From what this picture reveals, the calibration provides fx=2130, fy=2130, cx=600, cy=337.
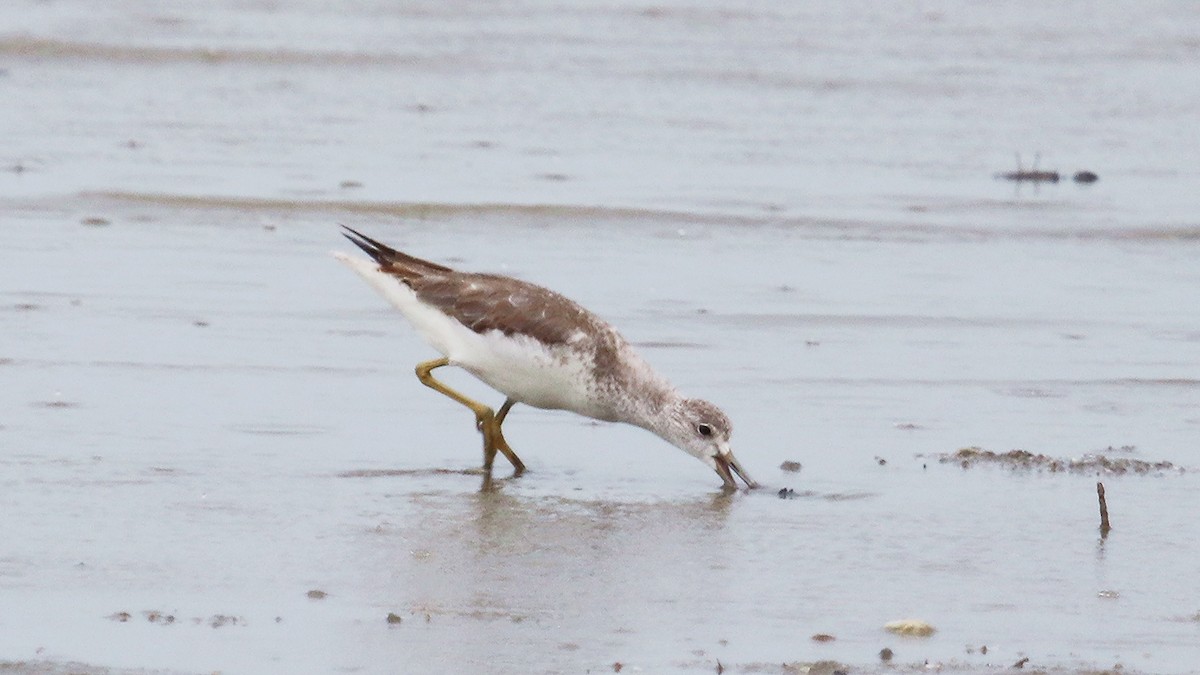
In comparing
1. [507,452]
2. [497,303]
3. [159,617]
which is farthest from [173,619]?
[497,303]

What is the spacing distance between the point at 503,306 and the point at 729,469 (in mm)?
1023

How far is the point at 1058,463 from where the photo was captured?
7293 millimetres

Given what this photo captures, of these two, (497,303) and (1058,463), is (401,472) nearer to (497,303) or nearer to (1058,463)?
(497,303)

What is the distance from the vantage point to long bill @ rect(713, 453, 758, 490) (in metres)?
7.10

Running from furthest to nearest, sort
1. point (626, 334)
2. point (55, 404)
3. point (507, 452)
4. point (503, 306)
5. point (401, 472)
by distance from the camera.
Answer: point (626, 334)
point (55, 404)
point (503, 306)
point (507, 452)
point (401, 472)

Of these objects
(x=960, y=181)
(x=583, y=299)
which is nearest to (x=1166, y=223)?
(x=960, y=181)

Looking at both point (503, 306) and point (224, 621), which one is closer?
point (224, 621)

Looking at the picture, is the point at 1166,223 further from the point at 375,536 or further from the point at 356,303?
the point at 375,536

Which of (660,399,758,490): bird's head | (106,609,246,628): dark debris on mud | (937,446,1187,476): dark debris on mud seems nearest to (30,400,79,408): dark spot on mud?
(660,399,758,490): bird's head

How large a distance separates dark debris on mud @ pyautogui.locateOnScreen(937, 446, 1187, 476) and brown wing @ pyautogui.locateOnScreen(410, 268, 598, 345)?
4.55ft

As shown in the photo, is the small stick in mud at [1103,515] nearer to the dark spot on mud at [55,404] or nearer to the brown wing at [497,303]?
A: the brown wing at [497,303]

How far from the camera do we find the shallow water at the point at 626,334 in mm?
5488

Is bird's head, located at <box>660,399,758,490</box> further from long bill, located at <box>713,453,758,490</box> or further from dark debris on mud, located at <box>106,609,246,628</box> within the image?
dark debris on mud, located at <box>106,609,246,628</box>

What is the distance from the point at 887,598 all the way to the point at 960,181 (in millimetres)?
8833
